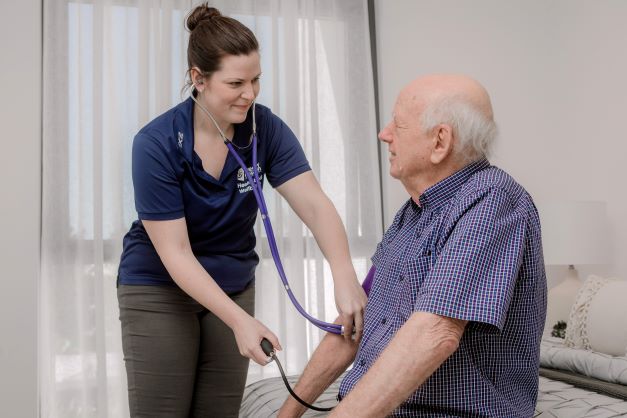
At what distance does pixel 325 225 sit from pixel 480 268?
73 cm

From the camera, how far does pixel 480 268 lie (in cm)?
109

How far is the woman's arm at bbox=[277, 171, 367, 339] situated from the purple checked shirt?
0.98ft

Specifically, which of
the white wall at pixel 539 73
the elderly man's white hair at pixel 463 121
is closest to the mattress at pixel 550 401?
the elderly man's white hair at pixel 463 121

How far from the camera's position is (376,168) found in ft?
11.7

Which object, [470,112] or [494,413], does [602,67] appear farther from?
[494,413]

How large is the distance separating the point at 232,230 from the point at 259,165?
0.18m

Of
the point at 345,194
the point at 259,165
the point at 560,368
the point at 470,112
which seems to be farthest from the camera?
the point at 345,194

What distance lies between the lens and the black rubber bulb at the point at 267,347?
1392 mm

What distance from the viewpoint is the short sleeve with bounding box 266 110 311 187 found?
1816 mm

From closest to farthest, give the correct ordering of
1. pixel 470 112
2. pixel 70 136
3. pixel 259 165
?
1. pixel 470 112
2. pixel 259 165
3. pixel 70 136

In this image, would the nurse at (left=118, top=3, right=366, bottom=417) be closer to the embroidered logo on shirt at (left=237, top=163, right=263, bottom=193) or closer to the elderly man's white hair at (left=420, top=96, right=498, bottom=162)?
the embroidered logo on shirt at (left=237, top=163, right=263, bottom=193)

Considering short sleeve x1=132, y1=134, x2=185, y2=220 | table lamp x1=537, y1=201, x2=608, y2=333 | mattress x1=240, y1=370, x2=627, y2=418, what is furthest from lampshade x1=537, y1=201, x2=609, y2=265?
short sleeve x1=132, y1=134, x2=185, y2=220

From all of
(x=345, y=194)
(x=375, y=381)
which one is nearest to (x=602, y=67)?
(x=345, y=194)

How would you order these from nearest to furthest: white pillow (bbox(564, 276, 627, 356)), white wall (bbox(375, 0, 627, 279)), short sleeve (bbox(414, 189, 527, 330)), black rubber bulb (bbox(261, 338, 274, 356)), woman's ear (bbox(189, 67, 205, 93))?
short sleeve (bbox(414, 189, 527, 330)), black rubber bulb (bbox(261, 338, 274, 356)), woman's ear (bbox(189, 67, 205, 93)), white pillow (bbox(564, 276, 627, 356)), white wall (bbox(375, 0, 627, 279))
